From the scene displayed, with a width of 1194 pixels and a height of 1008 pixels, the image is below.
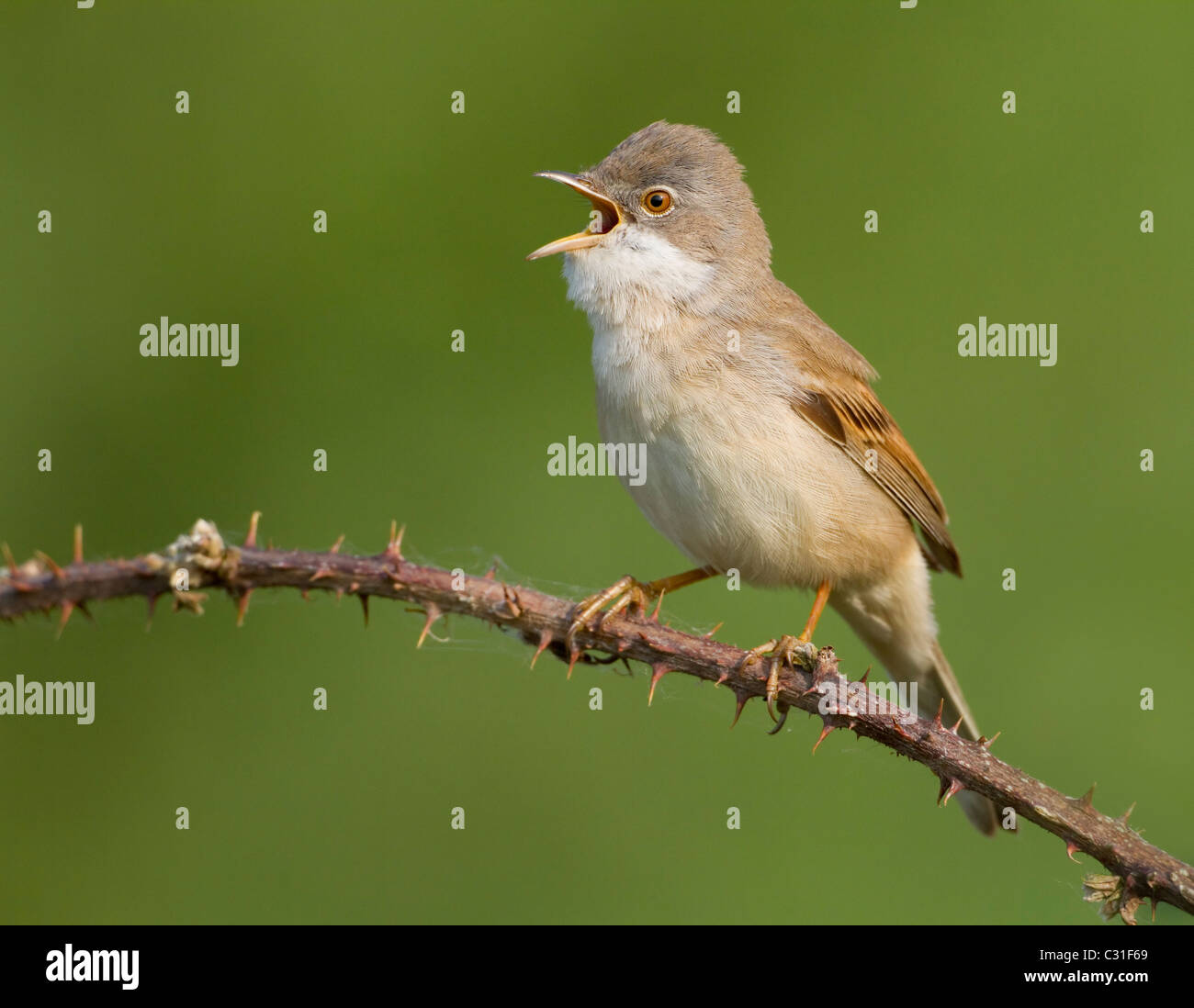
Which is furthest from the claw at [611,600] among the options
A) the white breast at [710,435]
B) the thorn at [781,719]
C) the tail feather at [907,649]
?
the tail feather at [907,649]

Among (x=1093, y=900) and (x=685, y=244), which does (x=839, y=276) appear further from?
(x=1093, y=900)

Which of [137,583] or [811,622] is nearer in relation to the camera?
[137,583]

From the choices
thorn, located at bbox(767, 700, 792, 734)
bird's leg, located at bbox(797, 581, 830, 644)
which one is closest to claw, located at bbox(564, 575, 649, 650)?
thorn, located at bbox(767, 700, 792, 734)

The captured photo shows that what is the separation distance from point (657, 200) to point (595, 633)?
7.55 ft

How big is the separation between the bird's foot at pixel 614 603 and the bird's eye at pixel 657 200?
146cm

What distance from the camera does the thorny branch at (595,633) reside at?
2340 mm

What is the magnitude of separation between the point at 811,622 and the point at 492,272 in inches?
120

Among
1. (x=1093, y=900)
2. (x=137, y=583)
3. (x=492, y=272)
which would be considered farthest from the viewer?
(x=492, y=272)

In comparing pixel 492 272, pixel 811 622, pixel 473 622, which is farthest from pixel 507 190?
pixel 473 622

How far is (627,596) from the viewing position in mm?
4000

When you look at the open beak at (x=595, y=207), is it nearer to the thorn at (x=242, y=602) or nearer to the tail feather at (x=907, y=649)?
the tail feather at (x=907, y=649)

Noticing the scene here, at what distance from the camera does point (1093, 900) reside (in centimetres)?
280

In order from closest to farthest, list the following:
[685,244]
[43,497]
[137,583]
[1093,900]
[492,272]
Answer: [137,583] → [1093,900] → [685,244] → [43,497] → [492,272]

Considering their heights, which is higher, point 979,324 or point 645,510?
point 979,324
